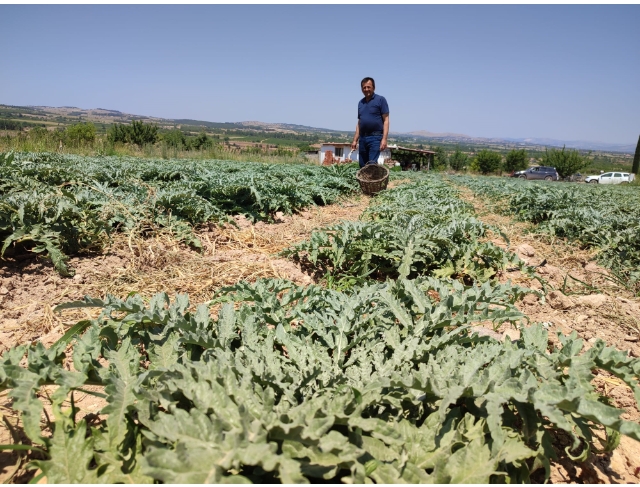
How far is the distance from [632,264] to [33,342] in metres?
4.84

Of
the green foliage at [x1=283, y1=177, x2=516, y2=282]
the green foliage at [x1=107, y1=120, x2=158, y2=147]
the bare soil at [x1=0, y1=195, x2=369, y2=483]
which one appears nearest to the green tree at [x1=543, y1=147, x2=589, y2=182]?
the green foliage at [x1=107, y1=120, x2=158, y2=147]

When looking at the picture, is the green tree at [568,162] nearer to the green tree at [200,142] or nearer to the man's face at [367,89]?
the green tree at [200,142]

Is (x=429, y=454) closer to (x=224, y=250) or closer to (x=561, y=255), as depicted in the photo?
(x=224, y=250)

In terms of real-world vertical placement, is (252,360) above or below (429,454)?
above

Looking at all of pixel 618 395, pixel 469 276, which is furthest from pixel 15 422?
pixel 469 276

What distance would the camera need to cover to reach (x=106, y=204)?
3531 mm

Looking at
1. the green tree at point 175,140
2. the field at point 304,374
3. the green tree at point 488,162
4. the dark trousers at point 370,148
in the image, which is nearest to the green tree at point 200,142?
the green tree at point 175,140

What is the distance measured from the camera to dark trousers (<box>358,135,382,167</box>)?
318 inches

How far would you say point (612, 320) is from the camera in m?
2.52

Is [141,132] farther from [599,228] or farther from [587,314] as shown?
[587,314]

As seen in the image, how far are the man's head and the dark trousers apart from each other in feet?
2.83

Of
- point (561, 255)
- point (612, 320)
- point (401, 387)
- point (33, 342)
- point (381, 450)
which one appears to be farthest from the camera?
point (561, 255)

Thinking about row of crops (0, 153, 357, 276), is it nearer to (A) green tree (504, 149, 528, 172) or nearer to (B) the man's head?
(B) the man's head

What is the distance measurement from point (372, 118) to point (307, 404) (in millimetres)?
7487
